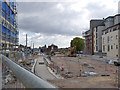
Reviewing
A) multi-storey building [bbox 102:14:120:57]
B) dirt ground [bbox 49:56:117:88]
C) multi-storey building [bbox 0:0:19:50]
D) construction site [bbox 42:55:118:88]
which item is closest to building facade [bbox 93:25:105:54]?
multi-storey building [bbox 102:14:120:57]

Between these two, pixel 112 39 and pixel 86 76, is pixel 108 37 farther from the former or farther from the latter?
pixel 86 76

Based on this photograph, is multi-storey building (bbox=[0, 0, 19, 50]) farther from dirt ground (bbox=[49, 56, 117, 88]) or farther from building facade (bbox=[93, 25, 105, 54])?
building facade (bbox=[93, 25, 105, 54])

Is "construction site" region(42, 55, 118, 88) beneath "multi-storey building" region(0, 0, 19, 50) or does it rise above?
beneath

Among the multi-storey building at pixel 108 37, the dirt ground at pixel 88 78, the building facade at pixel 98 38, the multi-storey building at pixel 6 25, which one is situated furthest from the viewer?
the building facade at pixel 98 38

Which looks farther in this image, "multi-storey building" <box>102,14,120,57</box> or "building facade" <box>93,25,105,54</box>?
"building facade" <box>93,25,105,54</box>

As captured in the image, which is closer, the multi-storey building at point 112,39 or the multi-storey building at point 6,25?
the multi-storey building at point 6,25

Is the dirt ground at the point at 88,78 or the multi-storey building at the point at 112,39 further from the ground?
the multi-storey building at the point at 112,39

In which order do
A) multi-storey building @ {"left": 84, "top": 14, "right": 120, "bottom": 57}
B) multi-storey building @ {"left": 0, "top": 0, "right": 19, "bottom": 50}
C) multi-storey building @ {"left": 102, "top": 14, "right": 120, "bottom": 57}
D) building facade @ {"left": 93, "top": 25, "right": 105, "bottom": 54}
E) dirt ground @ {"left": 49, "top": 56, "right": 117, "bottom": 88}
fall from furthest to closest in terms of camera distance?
building facade @ {"left": 93, "top": 25, "right": 105, "bottom": 54}
multi-storey building @ {"left": 84, "top": 14, "right": 120, "bottom": 57}
multi-storey building @ {"left": 102, "top": 14, "right": 120, "bottom": 57}
multi-storey building @ {"left": 0, "top": 0, "right": 19, "bottom": 50}
dirt ground @ {"left": 49, "top": 56, "right": 117, "bottom": 88}

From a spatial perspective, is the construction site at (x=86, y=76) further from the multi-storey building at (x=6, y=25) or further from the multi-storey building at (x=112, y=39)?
the multi-storey building at (x=112, y=39)

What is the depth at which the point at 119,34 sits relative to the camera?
39.2 m

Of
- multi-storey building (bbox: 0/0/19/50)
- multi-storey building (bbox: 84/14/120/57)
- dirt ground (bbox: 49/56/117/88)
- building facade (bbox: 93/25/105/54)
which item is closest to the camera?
dirt ground (bbox: 49/56/117/88)

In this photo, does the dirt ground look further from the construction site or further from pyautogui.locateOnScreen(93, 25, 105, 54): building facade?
pyautogui.locateOnScreen(93, 25, 105, 54): building facade

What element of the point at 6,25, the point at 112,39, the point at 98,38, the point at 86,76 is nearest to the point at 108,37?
the point at 112,39

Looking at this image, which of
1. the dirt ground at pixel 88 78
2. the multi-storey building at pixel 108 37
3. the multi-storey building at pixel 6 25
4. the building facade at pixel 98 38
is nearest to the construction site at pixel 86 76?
the dirt ground at pixel 88 78
